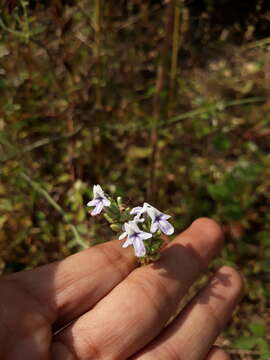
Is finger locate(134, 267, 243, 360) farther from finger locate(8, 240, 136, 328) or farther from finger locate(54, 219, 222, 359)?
finger locate(8, 240, 136, 328)

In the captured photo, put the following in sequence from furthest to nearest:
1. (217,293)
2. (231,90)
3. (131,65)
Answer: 1. (231,90)
2. (131,65)
3. (217,293)

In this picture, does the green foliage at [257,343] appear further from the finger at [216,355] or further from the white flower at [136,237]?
the white flower at [136,237]

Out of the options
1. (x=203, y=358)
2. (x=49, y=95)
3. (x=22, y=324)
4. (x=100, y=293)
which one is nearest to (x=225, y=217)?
(x=203, y=358)

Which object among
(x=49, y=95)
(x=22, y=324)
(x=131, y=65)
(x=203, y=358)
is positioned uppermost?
(x=131, y=65)

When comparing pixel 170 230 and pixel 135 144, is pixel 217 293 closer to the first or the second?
pixel 170 230

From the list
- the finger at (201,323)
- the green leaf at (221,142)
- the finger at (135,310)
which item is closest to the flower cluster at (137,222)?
the finger at (135,310)

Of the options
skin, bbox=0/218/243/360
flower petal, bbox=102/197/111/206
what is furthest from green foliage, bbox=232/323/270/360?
flower petal, bbox=102/197/111/206

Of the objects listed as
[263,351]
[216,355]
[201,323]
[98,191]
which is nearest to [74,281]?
[98,191]

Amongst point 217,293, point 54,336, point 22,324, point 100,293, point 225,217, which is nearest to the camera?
point 22,324

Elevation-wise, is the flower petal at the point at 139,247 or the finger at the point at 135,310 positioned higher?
the flower petal at the point at 139,247
